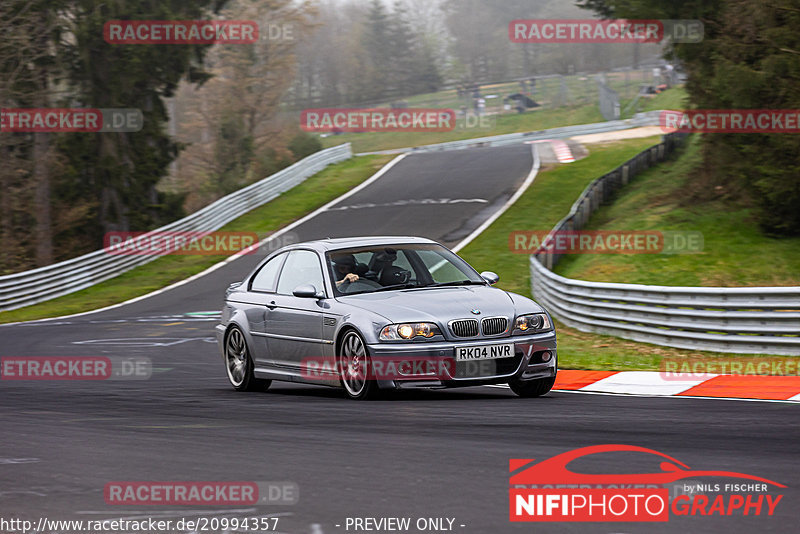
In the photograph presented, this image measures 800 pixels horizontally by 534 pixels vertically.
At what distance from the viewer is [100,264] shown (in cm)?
3153

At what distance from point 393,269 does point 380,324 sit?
1357 millimetres

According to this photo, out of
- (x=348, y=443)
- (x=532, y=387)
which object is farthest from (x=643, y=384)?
(x=348, y=443)

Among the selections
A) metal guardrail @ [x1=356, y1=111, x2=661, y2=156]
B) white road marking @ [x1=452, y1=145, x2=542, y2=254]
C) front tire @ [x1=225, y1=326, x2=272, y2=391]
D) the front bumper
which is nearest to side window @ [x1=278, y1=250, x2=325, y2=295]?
front tire @ [x1=225, y1=326, x2=272, y2=391]

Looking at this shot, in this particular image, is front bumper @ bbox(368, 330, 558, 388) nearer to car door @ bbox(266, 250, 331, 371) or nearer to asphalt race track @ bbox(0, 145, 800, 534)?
asphalt race track @ bbox(0, 145, 800, 534)

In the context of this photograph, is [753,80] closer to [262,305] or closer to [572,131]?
[262,305]

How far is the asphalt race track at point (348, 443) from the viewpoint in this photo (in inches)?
203

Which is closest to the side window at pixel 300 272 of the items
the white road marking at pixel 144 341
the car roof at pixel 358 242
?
the car roof at pixel 358 242

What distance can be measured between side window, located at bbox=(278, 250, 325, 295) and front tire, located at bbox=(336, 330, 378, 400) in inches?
35.3

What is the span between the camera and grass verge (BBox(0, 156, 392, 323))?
2764cm

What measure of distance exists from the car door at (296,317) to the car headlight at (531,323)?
1.76 meters

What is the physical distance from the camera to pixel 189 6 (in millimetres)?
36469

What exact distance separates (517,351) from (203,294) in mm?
18606

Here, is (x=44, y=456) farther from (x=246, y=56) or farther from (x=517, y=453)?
(x=246, y=56)

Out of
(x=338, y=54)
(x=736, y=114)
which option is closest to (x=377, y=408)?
(x=736, y=114)
